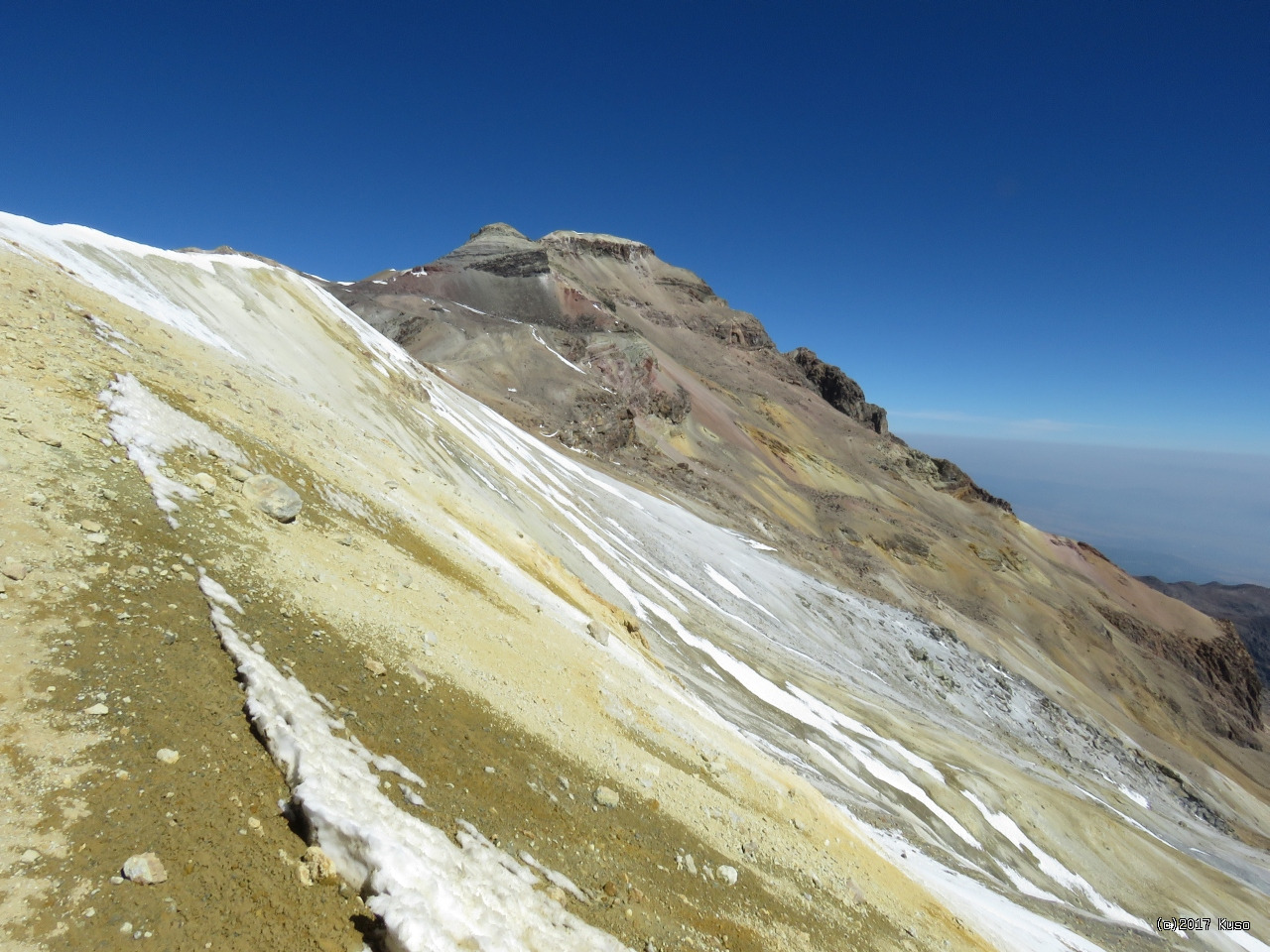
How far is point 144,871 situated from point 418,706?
400 cm

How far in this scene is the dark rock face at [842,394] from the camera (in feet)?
466

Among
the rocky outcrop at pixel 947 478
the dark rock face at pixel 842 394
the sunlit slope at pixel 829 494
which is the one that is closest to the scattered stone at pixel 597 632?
the sunlit slope at pixel 829 494

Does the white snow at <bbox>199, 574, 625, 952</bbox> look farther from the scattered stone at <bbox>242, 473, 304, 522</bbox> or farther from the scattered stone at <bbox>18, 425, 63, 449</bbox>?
the scattered stone at <bbox>18, 425, 63, 449</bbox>

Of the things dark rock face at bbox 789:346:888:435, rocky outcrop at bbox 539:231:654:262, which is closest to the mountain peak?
rocky outcrop at bbox 539:231:654:262

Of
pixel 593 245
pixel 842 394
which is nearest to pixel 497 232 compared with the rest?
pixel 593 245

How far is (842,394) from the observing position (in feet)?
472

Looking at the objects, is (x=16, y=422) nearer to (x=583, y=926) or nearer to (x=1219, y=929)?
(x=583, y=926)

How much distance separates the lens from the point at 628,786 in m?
9.78

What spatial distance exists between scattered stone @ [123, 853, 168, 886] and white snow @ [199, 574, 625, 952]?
1121 millimetres

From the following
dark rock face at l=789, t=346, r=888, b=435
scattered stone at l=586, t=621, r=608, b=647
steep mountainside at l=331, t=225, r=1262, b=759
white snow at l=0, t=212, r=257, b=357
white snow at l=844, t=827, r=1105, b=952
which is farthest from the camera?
dark rock face at l=789, t=346, r=888, b=435

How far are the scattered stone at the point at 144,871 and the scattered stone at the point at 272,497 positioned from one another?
7.41 m

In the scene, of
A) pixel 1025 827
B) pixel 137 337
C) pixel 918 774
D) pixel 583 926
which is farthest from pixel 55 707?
pixel 1025 827

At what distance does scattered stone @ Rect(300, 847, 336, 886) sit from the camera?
5102 millimetres

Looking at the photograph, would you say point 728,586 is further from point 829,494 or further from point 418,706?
point 829,494
